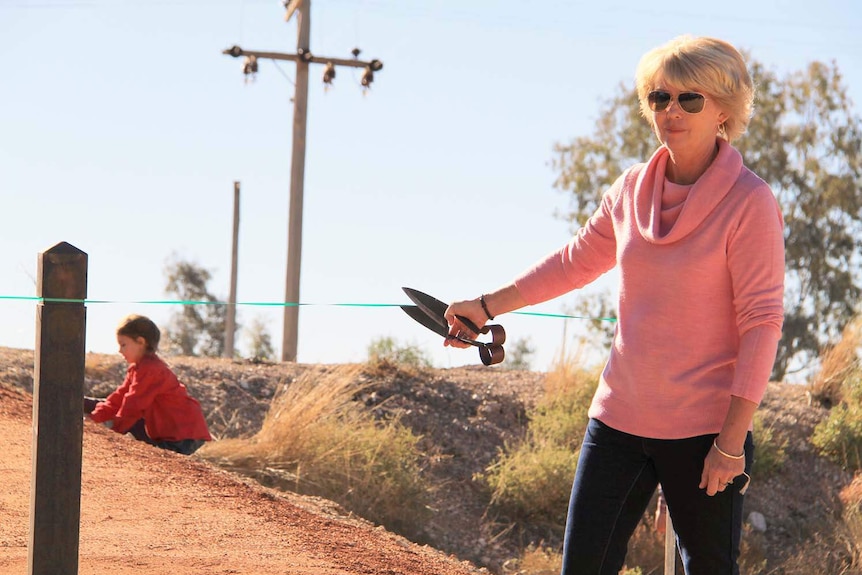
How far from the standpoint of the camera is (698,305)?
2643 millimetres

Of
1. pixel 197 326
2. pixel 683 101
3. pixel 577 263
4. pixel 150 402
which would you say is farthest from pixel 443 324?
pixel 197 326

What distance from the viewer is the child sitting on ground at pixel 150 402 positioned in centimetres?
685

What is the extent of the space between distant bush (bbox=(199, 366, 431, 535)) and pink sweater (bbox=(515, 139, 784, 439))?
200 inches

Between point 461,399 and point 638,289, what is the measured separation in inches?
293

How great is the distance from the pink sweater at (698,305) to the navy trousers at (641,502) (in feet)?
0.15

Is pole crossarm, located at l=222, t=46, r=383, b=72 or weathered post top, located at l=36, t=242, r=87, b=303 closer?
weathered post top, located at l=36, t=242, r=87, b=303

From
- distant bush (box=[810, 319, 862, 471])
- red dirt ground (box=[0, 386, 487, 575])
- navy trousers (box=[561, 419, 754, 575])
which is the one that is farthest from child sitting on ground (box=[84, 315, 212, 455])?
distant bush (box=[810, 319, 862, 471])

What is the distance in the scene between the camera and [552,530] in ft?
29.4

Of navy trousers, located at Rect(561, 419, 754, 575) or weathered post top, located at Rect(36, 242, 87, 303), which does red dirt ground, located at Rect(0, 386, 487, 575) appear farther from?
navy trousers, located at Rect(561, 419, 754, 575)

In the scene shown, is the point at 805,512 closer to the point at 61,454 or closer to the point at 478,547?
the point at 478,547

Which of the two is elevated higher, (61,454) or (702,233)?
(702,233)

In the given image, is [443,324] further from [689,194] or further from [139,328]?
[139,328]

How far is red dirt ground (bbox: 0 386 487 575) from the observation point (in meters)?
4.36

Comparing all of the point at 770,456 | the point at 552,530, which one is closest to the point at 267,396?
the point at 552,530
